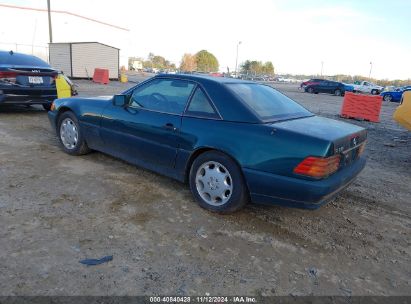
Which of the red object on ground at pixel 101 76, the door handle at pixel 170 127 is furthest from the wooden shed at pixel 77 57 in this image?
the door handle at pixel 170 127

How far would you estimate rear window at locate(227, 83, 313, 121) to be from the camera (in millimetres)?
3559

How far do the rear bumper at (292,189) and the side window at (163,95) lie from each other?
1211 millimetres

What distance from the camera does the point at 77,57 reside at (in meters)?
26.0

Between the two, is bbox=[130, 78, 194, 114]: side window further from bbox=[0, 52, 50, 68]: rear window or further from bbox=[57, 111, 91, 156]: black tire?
bbox=[0, 52, 50, 68]: rear window

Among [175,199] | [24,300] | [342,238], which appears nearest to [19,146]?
[175,199]

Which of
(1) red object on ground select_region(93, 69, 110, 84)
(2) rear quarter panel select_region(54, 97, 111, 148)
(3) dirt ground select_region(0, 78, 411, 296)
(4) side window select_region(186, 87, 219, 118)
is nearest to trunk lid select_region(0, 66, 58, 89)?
(2) rear quarter panel select_region(54, 97, 111, 148)

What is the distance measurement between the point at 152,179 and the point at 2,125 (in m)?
4.64

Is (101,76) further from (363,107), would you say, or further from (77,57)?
(363,107)

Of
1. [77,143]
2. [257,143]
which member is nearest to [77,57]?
[77,143]

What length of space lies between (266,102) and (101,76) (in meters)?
23.3

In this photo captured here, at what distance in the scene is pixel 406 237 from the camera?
3.37 m

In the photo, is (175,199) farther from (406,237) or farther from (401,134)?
(401,134)

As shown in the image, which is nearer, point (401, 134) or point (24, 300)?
point (24, 300)

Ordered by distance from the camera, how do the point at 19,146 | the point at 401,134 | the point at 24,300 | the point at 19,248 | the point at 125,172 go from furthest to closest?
the point at 401,134
the point at 19,146
the point at 125,172
the point at 19,248
the point at 24,300
